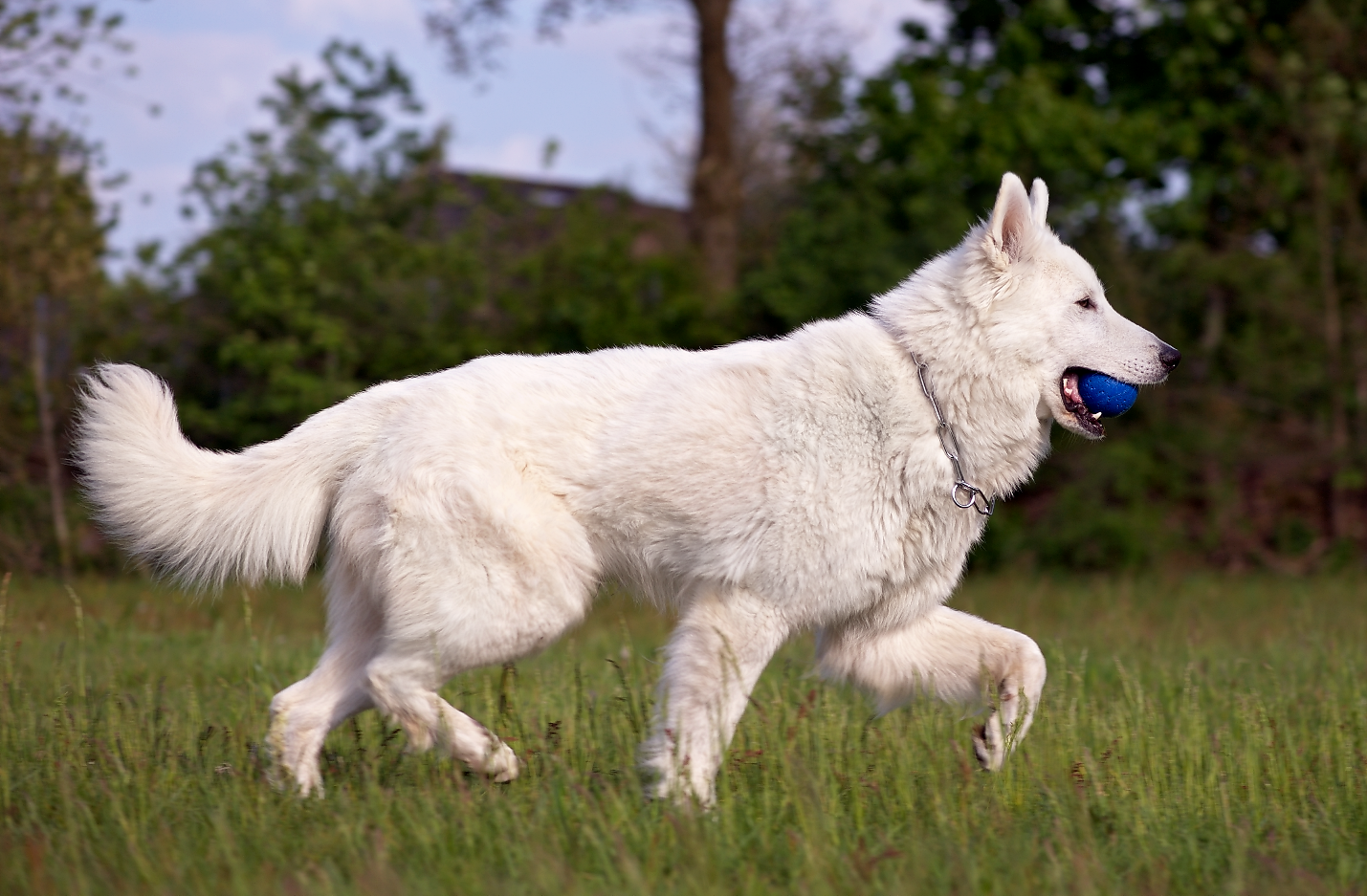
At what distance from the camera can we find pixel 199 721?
17.4 feet

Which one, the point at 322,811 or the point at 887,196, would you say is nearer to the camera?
the point at 322,811

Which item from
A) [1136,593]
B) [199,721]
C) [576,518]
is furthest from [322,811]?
[1136,593]

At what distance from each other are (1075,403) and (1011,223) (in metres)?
0.66

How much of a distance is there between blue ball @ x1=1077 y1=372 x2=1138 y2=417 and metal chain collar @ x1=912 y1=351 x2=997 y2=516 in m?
0.51

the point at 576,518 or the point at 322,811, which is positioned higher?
the point at 576,518

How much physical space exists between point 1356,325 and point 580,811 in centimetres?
1092

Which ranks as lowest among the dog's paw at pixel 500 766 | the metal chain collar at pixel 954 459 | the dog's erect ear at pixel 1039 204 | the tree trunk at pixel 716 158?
the tree trunk at pixel 716 158

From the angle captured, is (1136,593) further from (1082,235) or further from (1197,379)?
(1082,235)

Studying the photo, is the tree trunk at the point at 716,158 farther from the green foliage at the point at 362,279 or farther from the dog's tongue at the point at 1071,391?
the dog's tongue at the point at 1071,391

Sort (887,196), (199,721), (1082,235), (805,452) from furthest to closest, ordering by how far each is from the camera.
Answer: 1. (887,196)
2. (1082,235)
3. (199,721)
4. (805,452)

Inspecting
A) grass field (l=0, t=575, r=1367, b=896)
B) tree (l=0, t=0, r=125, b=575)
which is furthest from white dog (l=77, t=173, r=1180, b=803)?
tree (l=0, t=0, r=125, b=575)

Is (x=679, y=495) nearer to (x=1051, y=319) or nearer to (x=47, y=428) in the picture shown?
(x=1051, y=319)

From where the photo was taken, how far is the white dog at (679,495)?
4.25 m

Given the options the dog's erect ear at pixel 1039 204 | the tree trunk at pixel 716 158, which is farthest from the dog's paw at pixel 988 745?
the tree trunk at pixel 716 158
